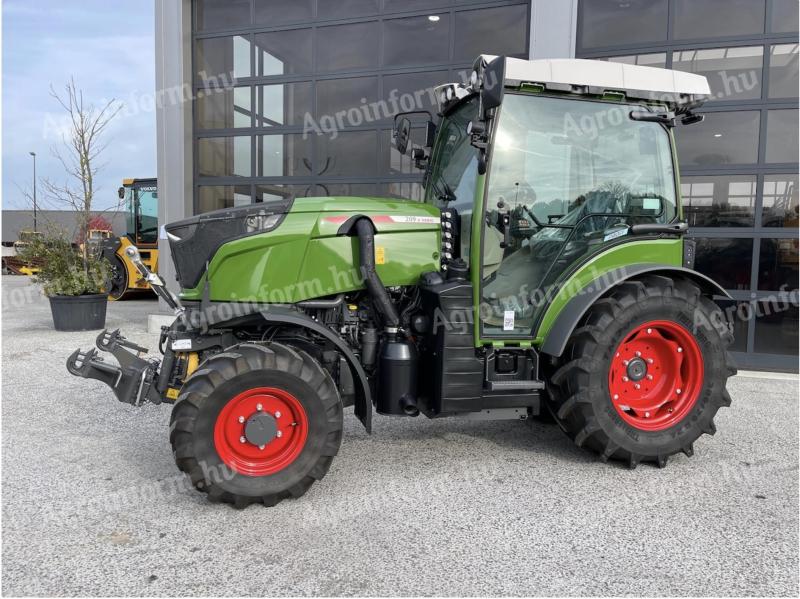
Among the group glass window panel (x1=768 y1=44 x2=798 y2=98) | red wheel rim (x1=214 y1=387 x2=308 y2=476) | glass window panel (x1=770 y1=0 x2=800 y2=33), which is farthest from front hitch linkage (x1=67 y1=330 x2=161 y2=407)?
glass window panel (x1=770 y1=0 x2=800 y2=33)

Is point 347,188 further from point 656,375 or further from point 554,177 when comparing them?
point 656,375

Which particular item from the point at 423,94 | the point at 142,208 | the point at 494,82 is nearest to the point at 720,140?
the point at 423,94

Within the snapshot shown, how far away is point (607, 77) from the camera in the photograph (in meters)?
3.43

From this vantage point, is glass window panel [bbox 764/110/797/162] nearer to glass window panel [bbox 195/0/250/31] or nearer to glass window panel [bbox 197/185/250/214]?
glass window panel [bbox 197/185/250/214]

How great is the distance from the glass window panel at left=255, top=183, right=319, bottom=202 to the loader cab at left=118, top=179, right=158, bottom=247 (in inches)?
211

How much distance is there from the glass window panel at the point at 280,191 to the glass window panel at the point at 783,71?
18.2 ft

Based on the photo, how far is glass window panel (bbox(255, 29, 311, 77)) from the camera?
7.96m

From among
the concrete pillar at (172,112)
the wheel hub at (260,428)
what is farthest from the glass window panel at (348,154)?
the wheel hub at (260,428)

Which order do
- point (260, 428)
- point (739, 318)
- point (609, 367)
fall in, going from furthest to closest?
point (739, 318) < point (609, 367) < point (260, 428)

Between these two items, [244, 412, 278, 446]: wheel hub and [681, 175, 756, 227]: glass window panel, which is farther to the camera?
[681, 175, 756, 227]: glass window panel

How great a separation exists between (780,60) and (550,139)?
173 inches

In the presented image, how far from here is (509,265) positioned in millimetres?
3496

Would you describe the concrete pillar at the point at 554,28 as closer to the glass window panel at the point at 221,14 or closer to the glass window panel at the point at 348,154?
the glass window panel at the point at 348,154

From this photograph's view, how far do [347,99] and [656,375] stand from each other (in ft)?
18.9
